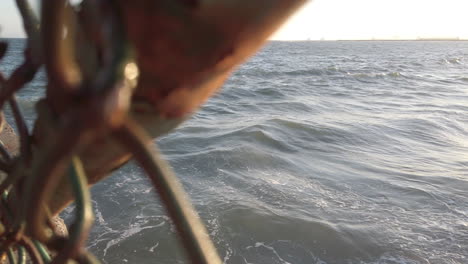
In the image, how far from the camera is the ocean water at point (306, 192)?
161 inches

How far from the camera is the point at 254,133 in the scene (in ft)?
26.6

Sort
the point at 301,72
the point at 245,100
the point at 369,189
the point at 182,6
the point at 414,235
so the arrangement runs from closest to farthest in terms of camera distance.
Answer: the point at 182,6
the point at 414,235
the point at 369,189
the point at 245,100
the point at 301,72

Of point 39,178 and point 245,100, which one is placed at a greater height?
point 39,178

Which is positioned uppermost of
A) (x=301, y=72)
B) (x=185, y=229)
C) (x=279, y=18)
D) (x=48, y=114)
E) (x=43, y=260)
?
(x=279, y=18)

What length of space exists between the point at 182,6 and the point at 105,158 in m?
0.31

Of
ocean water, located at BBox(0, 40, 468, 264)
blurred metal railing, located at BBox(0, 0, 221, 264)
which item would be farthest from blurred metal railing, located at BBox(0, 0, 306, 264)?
ocean water, located at BBox(0, 40, 468, 264)

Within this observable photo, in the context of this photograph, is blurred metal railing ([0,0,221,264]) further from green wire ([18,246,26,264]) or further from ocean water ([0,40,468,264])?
ocean water ([0,40,468,264])

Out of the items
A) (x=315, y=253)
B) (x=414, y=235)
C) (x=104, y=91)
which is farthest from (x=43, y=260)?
(x=414, y=235)

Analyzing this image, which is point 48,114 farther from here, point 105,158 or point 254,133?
point 254,133

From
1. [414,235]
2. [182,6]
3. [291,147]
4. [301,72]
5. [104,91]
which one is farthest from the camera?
[301,72]

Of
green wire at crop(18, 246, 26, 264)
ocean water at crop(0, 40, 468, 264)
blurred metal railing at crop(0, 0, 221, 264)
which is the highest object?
blurred metal railing at crop(0, 0, 221, 264)

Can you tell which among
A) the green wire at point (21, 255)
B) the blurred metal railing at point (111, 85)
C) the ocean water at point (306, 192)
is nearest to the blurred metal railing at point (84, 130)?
the blurred metal railing at point (111, 85)

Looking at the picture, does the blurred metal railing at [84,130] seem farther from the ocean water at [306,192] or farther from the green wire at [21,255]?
the ocean water at [306,192]

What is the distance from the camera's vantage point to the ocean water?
4.10 meters
